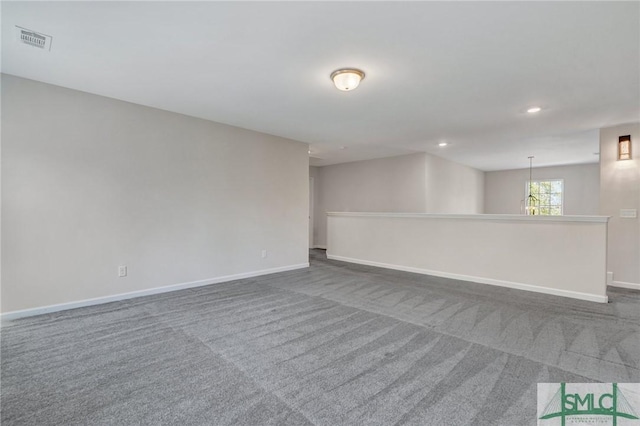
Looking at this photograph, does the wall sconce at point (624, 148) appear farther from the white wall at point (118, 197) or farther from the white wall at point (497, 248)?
the white wall at point (118, 197)

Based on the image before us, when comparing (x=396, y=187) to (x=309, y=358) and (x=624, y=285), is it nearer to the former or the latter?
(x=624, y=285)

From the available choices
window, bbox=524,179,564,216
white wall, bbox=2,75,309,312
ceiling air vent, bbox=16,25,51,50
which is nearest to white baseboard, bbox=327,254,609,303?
white wall, bbox=2,75,309,312

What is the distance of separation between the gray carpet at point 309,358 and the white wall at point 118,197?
47 centimetres

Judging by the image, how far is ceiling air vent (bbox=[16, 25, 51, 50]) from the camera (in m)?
2.30

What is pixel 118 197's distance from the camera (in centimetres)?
364

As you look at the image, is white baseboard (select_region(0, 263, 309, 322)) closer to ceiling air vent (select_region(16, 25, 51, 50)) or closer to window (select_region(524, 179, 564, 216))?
ceiling air vent (select_region(16, 25, 51, 50))

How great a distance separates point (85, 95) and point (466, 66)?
165 inches

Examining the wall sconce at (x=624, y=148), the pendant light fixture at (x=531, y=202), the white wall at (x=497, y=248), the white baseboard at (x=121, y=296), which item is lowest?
the white baseboard at (x=121, y=296)

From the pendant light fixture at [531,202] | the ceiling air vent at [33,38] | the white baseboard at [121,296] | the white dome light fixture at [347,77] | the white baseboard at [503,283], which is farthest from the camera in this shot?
the pendant light fixture at [531,202]

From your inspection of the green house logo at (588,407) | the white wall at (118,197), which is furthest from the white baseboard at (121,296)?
the green house logo at (588,407)

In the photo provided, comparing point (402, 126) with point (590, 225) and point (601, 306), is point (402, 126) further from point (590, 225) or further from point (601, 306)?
point (601, 306)

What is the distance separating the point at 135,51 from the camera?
8.39 ft

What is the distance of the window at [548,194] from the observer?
8805mm

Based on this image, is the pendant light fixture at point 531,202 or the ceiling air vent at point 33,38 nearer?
the ceiling air vent at point 33,38
